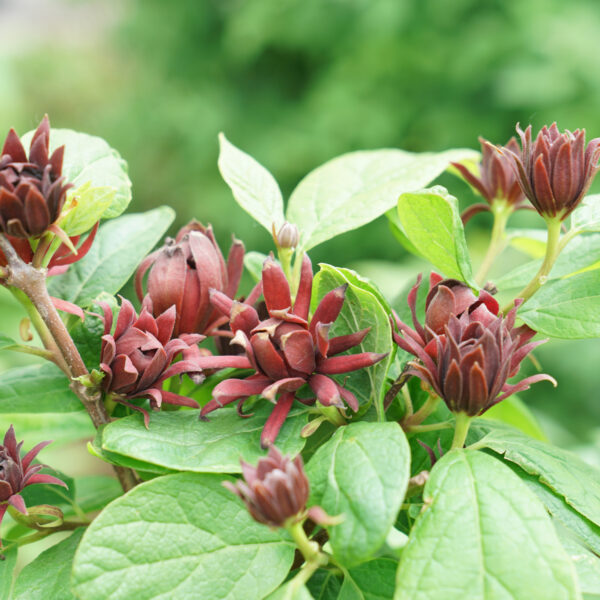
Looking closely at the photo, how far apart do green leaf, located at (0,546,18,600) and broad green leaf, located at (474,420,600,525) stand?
0.36 m

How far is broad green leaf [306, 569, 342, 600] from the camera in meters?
0.50

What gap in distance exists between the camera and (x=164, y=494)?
437 mm

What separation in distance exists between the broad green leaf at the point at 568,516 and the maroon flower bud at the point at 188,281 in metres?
0.27

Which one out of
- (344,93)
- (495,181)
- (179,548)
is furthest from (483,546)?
(344,93)

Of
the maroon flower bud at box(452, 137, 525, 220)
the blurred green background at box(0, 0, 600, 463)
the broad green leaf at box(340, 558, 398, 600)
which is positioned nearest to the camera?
the broad green leaf at box(340, 558, 398, 600)

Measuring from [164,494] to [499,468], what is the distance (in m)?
0.21

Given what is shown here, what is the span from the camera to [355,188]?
68 cm

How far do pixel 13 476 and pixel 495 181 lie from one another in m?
0.50

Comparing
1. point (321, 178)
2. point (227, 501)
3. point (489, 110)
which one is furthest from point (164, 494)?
point (489, 110)

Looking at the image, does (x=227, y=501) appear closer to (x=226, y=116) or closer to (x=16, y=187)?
(x=16, y=187)

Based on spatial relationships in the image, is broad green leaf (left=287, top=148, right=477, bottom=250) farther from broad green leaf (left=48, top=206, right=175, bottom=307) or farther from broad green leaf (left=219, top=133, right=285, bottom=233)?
broad green leaf (left=48, top=206, right=175, bottom=307)

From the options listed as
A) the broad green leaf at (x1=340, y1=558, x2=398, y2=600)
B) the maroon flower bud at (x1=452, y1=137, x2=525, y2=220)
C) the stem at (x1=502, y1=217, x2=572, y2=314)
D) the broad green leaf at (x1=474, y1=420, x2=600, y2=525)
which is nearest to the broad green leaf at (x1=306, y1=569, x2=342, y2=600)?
the broad green leaf at (x1=340, y1=558, x2=398, y2=600)

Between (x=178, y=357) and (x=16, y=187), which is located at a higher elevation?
(x=16, y=187)

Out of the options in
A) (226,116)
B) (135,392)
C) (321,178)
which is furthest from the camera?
(226,116)
